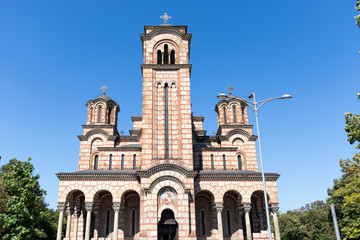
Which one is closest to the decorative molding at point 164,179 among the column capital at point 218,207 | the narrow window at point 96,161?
the column capital at point 218,207

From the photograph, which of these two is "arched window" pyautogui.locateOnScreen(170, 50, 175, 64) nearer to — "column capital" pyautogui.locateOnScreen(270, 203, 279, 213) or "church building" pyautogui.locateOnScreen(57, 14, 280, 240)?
"church building" pyautogui.locateOnScreen(57, 14, 280, 240)

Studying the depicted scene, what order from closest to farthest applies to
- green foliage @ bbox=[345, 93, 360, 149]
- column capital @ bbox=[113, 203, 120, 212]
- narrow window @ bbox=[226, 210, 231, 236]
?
green foliage @ bbox=[345, 93, 360, 149]
column capital @ bbox=[113, 203, 120, 212]
narrow window @ bbox=[226, 210, 231, 236]

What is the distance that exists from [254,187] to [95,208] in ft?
52.8

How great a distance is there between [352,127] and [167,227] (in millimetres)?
17731

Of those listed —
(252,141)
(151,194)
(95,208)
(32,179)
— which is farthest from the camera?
(252,141)

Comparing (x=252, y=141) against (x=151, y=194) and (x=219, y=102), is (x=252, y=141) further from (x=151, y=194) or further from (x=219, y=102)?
(x=151, y=194)

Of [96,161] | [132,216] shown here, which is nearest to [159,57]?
[96,161]

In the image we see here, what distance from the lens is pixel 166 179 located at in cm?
2608

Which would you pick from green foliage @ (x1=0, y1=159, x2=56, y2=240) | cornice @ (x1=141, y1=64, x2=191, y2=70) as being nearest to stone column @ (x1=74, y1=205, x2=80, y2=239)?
green foliage @ (x1=0, y1=159, x2=56, y2=240)

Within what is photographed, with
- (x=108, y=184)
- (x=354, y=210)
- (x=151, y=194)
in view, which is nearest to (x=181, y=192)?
(x=151, y=194)

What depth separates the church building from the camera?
2584 centimetres

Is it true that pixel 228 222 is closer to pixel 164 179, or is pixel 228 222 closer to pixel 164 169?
pixel 164 179

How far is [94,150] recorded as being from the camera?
3566 cm

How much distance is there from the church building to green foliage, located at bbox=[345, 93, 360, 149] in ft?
45.7
